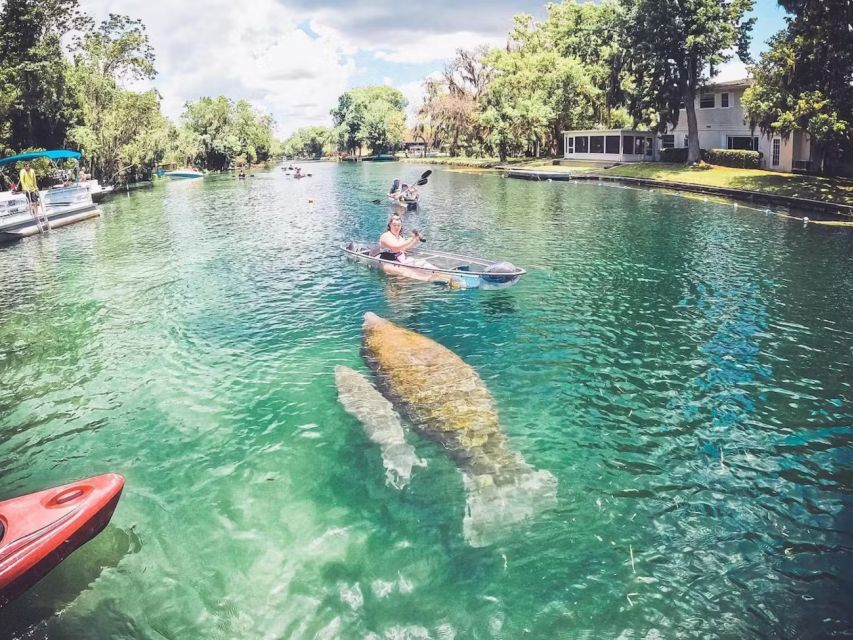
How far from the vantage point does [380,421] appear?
10.6 metres

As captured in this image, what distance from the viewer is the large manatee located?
27.2ft

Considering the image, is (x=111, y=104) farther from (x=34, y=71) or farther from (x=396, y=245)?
(x=396, y=245)

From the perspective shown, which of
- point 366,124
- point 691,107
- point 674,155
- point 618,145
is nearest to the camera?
point 691,107

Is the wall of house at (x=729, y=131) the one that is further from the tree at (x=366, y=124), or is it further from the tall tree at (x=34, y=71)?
the tree at (x=366, y=124)

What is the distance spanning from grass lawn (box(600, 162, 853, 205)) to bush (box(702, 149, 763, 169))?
0.99 meters

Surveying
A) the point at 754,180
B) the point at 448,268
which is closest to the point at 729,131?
the point at 754,180

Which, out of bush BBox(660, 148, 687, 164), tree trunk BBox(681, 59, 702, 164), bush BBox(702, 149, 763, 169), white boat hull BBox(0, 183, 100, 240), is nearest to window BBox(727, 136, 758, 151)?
bush BBox(702, 149, 763, 169)

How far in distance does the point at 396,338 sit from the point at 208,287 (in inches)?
405

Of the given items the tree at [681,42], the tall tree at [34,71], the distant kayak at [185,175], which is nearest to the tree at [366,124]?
the distant kayak at [185,175]

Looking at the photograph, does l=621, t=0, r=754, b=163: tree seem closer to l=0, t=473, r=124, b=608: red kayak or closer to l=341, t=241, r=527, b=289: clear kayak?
l=341, t=241, r=527, b=289: clear kayak

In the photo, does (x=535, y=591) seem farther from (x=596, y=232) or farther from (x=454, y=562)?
(x=596, y=232)

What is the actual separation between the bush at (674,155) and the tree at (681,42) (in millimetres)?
5726

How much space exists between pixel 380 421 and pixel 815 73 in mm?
40621

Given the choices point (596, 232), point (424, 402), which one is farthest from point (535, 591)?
point (596, 232)
